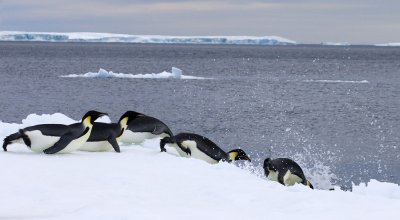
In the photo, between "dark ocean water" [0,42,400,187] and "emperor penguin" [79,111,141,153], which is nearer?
"emperor penguin" [79,111,141,153]

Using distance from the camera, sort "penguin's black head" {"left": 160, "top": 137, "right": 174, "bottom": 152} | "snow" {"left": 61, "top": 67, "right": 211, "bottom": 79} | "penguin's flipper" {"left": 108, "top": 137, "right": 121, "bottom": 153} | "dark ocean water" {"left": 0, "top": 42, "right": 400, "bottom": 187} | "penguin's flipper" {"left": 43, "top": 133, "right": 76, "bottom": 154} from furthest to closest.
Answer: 1. "snow" {"left": 61, "top": 67, "right": 211, "bottom": 79}
2. "dark ocean water" {"left": 0, "top": 42, "right": 400, "bottom": 187}
3. "penguin's black head" {"left": 160, "top": 137, "right": 174, "bottom": 152}
4. "penguin's flipper" {"left": 108, "top": 137, "right": 121, "bottom": 153}
5. "penguin's flipper" {"left": 43, "top": 133, "right": 76, "bottom": 154}

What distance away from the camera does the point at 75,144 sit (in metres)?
9.12

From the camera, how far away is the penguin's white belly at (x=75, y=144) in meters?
9.05

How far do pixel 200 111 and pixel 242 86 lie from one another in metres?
23.6

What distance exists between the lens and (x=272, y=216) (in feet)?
20.0

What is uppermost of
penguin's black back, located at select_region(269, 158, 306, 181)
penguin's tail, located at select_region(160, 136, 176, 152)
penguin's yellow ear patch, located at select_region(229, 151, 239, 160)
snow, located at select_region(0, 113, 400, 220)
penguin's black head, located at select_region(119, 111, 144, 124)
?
penguin's black head, located at select_region(119, 111, 144, 124)

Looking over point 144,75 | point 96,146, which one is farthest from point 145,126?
point 144,75

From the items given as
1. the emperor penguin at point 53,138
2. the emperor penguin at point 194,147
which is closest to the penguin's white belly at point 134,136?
the emperor penguin at point 194,147

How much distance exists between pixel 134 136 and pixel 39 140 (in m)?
2.32

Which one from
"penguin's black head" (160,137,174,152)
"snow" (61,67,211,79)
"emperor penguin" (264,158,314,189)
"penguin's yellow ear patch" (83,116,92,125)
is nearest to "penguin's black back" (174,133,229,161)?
"penguin's black head" (160,137,174,152)

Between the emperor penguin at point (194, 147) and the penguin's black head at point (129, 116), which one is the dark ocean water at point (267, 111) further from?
the penguin's black head at point (129, 116)

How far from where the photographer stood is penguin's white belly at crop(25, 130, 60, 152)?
9.05 meters

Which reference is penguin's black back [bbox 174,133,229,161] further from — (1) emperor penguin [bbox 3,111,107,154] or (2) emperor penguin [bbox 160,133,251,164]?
(1) emperor penguin [bbox 3,111,107,154]

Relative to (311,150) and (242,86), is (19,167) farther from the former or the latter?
(242,86)
